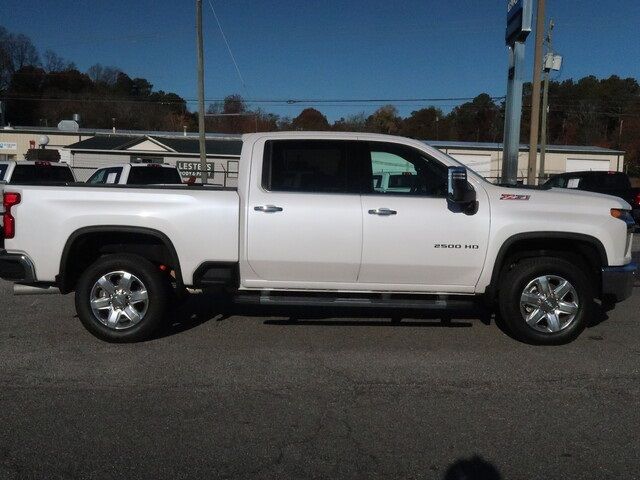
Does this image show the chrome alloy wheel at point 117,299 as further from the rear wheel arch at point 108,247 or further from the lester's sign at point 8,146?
the lester's sign at point 8,146

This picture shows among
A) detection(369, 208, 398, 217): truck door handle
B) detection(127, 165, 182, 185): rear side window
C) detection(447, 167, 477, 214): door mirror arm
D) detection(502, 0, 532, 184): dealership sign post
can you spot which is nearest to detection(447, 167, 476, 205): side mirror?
detection(447, 167, 477, 214): door mirror arm

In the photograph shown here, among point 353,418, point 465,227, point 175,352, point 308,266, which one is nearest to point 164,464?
point 353,418

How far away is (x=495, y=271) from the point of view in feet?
19.6

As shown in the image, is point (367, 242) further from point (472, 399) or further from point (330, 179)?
point (472, 399)

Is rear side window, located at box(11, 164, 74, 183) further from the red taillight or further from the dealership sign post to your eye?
the dealership sign post

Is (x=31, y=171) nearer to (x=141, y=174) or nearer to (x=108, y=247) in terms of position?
(x=141, y=174)

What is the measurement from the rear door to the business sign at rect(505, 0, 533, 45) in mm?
6759

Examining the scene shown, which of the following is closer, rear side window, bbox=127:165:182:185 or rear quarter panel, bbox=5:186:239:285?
rear quarter panel, bbox=5:186:239:285

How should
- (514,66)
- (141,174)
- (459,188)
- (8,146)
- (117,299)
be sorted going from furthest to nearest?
(8,146) → (141,174) → (514,66) → (117,299) → (459,188)

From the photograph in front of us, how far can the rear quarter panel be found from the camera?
594 cm

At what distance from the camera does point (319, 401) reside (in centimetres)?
474

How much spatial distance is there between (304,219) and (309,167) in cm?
58

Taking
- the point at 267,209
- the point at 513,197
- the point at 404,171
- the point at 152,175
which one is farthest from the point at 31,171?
the point at 513,197

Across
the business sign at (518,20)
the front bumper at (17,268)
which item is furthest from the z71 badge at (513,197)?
the business sign at (518,20)
